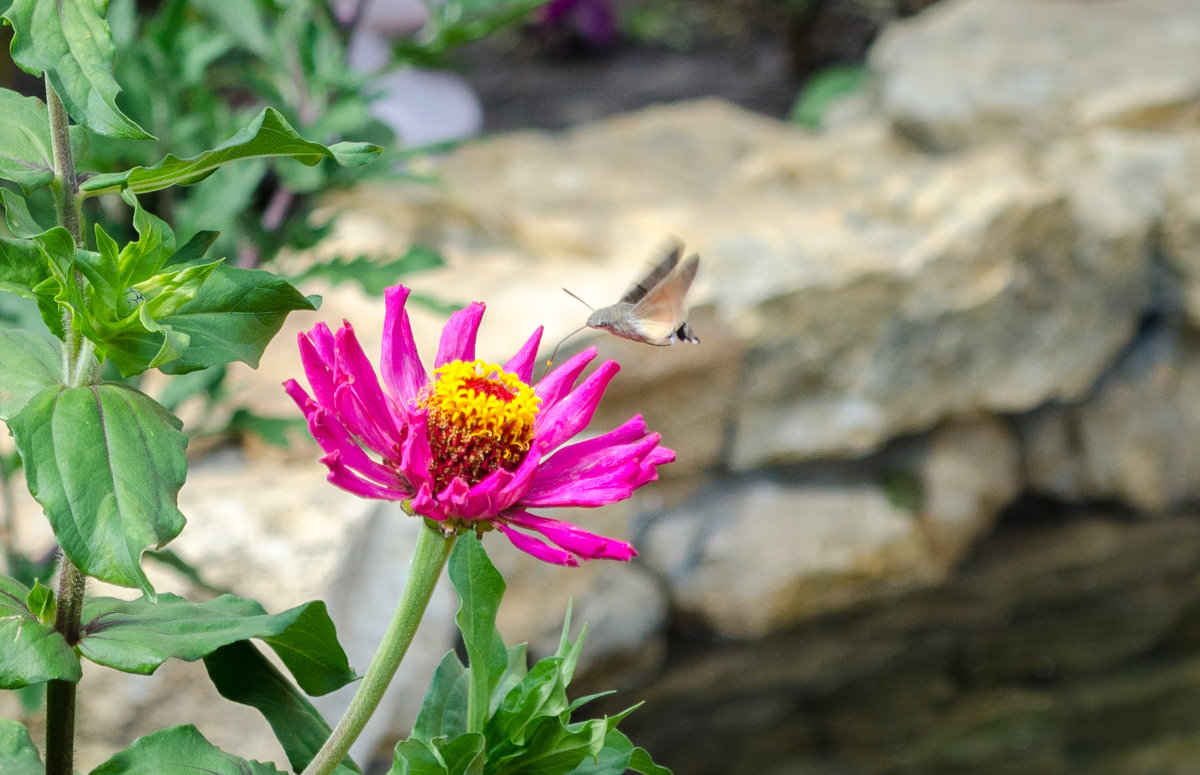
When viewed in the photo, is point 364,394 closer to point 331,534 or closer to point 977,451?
point 331,534

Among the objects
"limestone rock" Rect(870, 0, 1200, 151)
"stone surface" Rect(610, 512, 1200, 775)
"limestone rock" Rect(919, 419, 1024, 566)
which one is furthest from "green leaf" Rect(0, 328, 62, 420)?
"limestone rock" Rect(870, 0, 1200, 151)

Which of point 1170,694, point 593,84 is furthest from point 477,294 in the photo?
point 593,84

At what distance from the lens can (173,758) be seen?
0.47 m

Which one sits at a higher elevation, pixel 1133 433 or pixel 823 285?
pixel 823 285

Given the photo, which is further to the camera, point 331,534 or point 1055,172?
point 1055,172

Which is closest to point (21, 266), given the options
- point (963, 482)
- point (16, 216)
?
point (16, 216)

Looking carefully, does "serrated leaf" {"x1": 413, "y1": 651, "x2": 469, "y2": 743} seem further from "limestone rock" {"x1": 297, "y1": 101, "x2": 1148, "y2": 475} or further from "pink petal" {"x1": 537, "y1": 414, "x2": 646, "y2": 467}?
"limestone rock" {"x1": 297, "y1": 101, "x2": 1148, "y2": 475}

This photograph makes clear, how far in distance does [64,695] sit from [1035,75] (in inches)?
120

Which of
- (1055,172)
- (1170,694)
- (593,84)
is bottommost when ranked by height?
A: (1170,694)

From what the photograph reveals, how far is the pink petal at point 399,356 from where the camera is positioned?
51cm

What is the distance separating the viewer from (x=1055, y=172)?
2.80 metres

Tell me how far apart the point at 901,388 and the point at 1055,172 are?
0.70m

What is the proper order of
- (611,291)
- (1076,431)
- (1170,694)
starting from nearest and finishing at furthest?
(611,291)
(1170,694)
(1076,431)

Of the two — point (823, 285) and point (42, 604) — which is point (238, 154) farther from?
point (823, 285)
